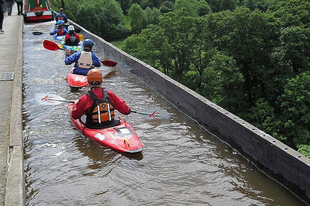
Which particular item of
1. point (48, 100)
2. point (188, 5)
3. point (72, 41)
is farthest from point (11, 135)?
point (188, 5)

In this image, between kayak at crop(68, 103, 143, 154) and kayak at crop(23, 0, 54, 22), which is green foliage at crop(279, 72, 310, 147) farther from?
kayak at crop(23, 0, 54, 22)

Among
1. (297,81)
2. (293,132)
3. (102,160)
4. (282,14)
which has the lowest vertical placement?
(293,132)

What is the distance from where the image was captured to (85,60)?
38.4 feet

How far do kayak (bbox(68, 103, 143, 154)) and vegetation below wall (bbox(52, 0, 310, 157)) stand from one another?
1199cm

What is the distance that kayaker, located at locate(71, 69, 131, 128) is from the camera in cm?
734

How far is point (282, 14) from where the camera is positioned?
27438 millimetres

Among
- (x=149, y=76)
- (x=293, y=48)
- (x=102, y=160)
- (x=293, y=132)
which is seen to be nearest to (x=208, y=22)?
(x=293, y=48)

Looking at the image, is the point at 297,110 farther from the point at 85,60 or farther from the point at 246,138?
the point at 246,138

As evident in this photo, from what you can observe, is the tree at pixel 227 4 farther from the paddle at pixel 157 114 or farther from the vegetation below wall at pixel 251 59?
the paddle at pixel 157 114

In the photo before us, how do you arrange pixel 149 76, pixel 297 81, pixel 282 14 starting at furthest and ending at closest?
pixel 282 14 < pixel 297 81 < pixel 149 76

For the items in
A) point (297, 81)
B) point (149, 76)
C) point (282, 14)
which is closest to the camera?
point (149, 76)

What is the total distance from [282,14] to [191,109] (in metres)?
21.2

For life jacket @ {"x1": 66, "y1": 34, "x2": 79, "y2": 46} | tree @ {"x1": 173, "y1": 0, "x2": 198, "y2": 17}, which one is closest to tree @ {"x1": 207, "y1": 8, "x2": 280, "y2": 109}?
life jacket @ {"x1": 66, "y1": 34, "x2": 79, "y2": 46}

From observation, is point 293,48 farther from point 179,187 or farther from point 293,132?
point 179,187
